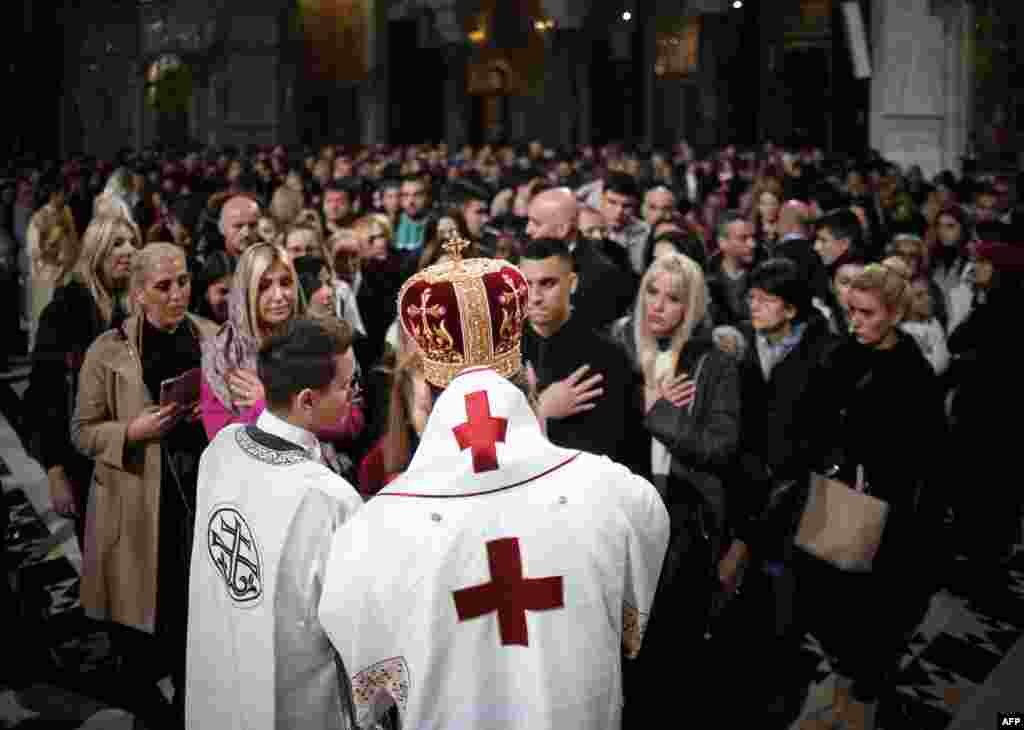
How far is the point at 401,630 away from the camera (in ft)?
8.46

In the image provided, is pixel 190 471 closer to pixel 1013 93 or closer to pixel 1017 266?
pixel 1017 266

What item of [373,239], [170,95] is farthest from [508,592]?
[170,95]

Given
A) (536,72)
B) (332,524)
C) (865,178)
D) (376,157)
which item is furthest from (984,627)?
(536,72)

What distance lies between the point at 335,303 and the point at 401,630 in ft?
11.4

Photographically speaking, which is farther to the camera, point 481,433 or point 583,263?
point 583,263

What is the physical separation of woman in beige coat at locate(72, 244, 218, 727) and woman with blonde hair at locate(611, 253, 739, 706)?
1.70 meters

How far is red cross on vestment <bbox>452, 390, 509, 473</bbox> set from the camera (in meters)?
2.55

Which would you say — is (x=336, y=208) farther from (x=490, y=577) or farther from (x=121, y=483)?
(x=490, y=577)

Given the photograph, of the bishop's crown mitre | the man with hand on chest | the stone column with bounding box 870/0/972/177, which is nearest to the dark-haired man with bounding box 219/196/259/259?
the man with hand on chest

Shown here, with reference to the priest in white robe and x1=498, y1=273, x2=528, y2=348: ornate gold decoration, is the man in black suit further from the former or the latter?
the priest in white robe

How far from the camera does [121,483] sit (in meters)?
4.59

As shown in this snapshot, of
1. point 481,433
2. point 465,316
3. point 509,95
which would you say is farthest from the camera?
point 509,95

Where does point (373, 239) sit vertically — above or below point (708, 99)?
below

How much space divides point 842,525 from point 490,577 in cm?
258
